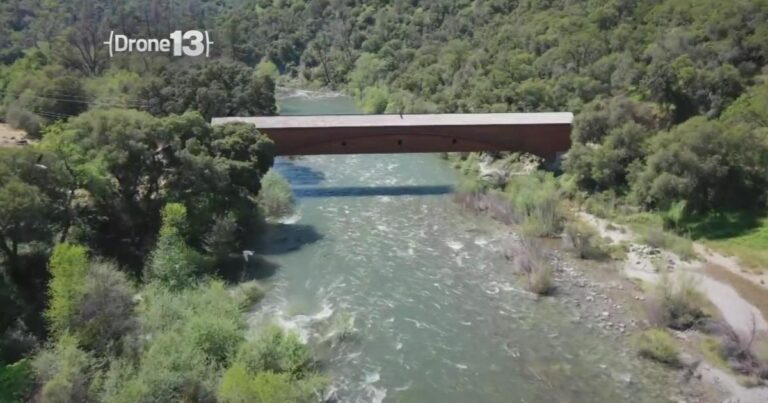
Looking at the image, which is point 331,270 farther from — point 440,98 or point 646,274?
point 440,98

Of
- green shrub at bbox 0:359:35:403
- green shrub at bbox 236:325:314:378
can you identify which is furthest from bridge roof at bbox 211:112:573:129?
green shrub at bbox 0:359:35:403

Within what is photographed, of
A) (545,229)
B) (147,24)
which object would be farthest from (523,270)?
(147,24)

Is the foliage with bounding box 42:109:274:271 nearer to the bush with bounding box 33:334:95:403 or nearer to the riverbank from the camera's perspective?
the bush with bounding box 33:334:95:403

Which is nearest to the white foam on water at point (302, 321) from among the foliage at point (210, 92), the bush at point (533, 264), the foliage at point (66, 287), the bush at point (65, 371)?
the foliage at point (66, 287)

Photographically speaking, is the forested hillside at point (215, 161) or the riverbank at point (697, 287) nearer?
the forested hillside at point (215, 161)

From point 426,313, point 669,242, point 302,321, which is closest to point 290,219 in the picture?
point 302,321

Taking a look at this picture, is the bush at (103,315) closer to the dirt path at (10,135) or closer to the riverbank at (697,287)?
the riverbank at (697,287)

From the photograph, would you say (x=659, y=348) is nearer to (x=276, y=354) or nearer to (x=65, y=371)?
(x=276, y=354)

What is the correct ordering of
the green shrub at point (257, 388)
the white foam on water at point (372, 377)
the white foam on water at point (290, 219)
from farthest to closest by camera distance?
1. the white foam on water at point (290, 219)
2. the white foam on water at point (372, 377)
3. the green shrub at point (257, 388)
